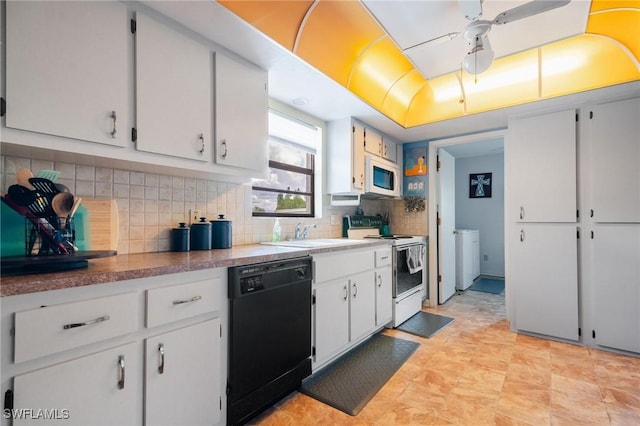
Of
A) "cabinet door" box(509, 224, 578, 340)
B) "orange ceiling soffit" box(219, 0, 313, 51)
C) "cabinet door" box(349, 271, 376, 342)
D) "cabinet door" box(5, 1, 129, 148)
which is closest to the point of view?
"cabinet door" box(5, 1, 129, 148)

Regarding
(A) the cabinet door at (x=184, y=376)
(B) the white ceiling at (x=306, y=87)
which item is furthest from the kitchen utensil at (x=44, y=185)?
(B) the white ceiling at (x=306, y=87)

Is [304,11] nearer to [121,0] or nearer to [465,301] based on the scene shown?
[121,0]

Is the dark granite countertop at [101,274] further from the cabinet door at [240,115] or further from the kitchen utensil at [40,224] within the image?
the cabinet door at [240,115]

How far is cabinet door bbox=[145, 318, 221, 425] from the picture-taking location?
1248mm

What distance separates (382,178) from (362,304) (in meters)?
1.64

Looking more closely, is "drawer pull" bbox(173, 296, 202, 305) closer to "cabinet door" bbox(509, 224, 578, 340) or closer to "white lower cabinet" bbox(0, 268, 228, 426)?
"white lower cabinet" bbox(0, 268, 228, 426)

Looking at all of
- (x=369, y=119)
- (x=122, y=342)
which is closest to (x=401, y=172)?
(x=369, y=119)

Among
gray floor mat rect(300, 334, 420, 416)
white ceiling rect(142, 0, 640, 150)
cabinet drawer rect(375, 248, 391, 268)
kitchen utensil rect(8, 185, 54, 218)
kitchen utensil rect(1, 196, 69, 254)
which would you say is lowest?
gray floor mat rect(300, 334, 420, 416)

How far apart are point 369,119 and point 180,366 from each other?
2826 mm

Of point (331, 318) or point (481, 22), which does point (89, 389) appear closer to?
point (331, 318)

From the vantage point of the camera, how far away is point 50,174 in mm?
1394

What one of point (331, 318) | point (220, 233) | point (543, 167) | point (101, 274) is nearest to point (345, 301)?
point (331, 318)

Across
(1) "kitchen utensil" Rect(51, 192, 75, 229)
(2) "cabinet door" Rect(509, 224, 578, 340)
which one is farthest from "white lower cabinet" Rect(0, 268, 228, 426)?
(2) "cabinet door" Rect(509, 224, 578, 340)

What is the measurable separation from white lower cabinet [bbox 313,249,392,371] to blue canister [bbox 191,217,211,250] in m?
0.77
